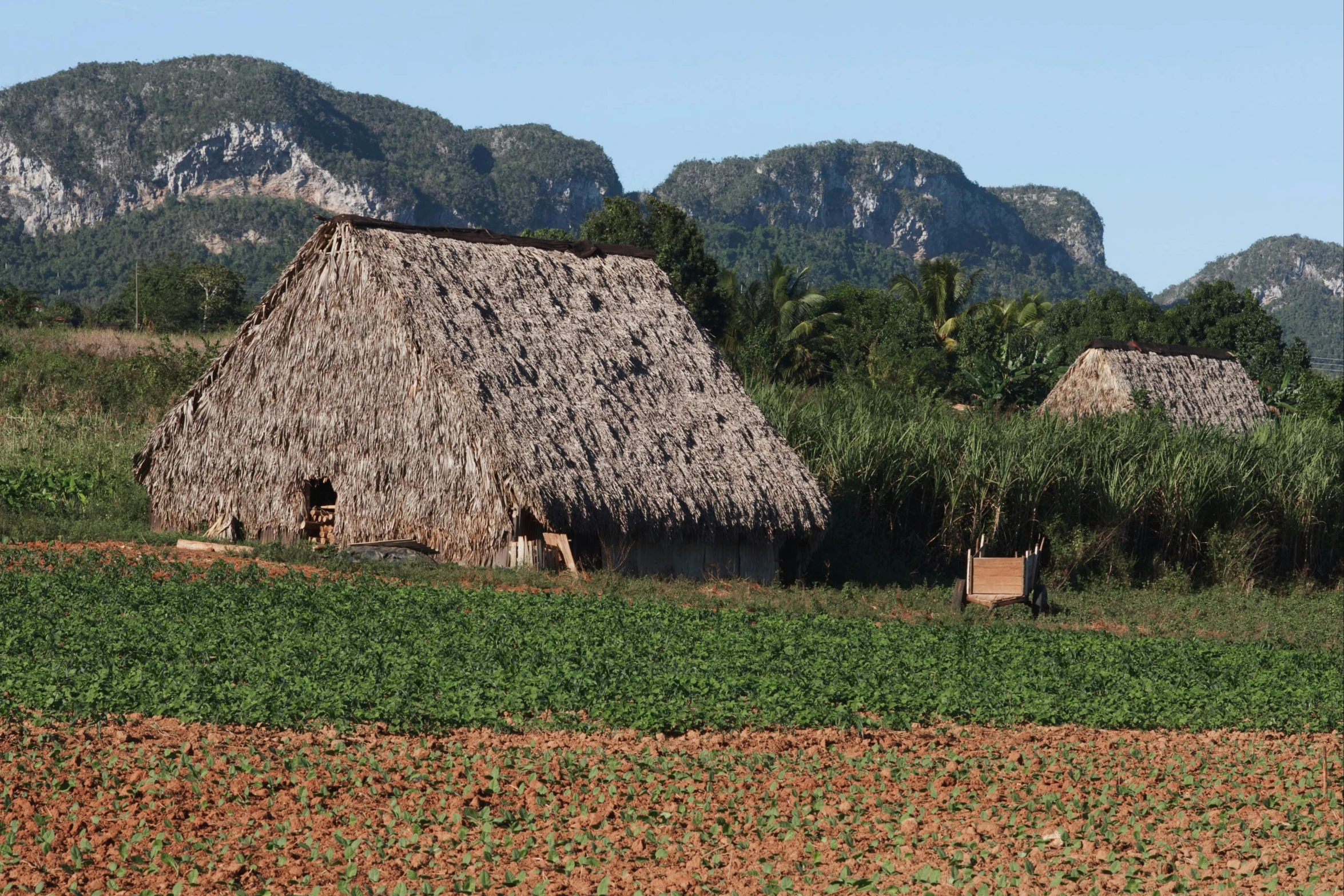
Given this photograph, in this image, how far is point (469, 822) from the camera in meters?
7.00

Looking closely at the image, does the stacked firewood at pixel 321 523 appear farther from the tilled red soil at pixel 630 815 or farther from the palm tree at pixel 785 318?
the palm tree at pixel 785 318

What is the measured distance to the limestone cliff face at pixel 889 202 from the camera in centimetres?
14412

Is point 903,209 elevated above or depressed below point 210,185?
above

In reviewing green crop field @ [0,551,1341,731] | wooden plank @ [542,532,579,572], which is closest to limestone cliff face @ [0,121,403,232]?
wooden plank @ [542,532,579,572]

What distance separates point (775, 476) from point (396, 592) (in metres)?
5.44

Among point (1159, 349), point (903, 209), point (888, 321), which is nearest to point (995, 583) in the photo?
point (1159, 349)

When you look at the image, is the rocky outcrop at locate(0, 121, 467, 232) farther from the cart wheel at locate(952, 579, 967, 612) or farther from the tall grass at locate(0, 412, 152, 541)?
the cart wheel at locate(952, 579, 967, 612)

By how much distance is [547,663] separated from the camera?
10.1m

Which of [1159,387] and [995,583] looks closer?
[995,583]

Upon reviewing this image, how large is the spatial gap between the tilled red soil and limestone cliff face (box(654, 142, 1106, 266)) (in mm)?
131522

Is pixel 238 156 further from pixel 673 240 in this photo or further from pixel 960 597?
pixel 960 597

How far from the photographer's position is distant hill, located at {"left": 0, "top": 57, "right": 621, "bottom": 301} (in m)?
113

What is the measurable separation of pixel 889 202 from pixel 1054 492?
138 m

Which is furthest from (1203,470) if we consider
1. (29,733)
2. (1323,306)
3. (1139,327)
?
(1323,306)
